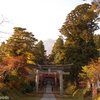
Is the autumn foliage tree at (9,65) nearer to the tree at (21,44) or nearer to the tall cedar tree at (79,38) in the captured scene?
the tree at (21,44)

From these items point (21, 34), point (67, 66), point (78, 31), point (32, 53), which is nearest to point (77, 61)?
point (67, 66)

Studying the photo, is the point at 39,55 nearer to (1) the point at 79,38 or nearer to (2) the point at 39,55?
(2) the point at 39,55

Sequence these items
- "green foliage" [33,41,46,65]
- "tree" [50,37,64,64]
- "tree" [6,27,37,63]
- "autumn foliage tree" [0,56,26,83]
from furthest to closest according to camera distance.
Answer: "green foliage" [33,41,46,65]
"tree" [50,37,64,64]
"tree" [6,27,37,63]
"autumn foliage tree" [0,56,26,83]

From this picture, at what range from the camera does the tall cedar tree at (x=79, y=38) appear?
34281 mm

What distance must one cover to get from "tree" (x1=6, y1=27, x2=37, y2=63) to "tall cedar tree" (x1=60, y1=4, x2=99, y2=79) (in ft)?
15.9

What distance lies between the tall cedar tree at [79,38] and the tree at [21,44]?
483 centimetres

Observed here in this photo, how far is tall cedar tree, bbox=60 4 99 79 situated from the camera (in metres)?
34.3

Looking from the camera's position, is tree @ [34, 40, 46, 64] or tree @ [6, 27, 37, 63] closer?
tree @ [6, 27, 37, 63]

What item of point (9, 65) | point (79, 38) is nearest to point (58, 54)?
point (79, 38)

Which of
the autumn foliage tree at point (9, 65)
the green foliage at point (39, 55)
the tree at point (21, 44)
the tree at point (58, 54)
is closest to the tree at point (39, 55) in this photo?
the green foliage at point (39, 55)

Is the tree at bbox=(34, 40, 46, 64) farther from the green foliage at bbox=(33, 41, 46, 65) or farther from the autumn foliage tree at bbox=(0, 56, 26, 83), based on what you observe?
the autumn foliage tree at bbox=(0, 56, 26, 83)

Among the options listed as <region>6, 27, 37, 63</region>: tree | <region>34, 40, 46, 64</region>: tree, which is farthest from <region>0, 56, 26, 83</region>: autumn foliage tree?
<region>34, 40, 46, 64</region>: tree

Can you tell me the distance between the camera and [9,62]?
27031mm

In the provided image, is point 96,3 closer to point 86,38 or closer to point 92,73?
point 92,73
